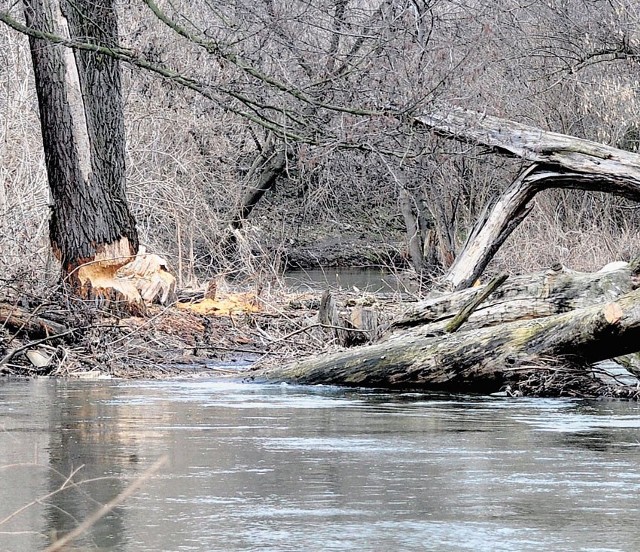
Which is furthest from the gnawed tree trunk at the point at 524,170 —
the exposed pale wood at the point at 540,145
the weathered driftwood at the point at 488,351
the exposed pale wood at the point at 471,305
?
the weathered driftwood at the point at 488,351

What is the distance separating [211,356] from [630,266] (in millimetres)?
4320

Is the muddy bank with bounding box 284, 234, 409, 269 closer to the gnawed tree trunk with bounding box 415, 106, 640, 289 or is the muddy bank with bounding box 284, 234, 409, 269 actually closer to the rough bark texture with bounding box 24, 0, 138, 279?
the gnawed tree trunk with bounding box 415, 106, 640, 289

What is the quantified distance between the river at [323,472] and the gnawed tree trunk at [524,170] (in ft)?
20.7

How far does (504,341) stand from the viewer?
380 inches

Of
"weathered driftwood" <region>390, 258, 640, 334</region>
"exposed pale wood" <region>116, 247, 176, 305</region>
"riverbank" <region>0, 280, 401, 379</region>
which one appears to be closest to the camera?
"weathered driftwood" <region>390, 258, 640, 334</region>

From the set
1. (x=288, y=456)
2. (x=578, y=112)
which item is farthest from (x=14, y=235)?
(x=578, y=112)

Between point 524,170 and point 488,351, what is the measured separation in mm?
6597

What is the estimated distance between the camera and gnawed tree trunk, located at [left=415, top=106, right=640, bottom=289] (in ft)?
50.2

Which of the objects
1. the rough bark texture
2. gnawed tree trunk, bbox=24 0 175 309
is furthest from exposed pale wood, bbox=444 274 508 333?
the rough bark texture

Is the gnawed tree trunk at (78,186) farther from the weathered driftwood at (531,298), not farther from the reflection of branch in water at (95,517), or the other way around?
the reflection of branch in water at (95,517)

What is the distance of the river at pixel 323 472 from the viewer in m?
4.48

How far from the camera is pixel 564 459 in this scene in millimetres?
6355

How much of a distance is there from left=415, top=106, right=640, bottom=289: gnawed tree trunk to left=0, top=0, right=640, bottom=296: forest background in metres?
0.50

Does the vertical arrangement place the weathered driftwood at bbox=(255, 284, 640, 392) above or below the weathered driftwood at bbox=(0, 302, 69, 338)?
below
